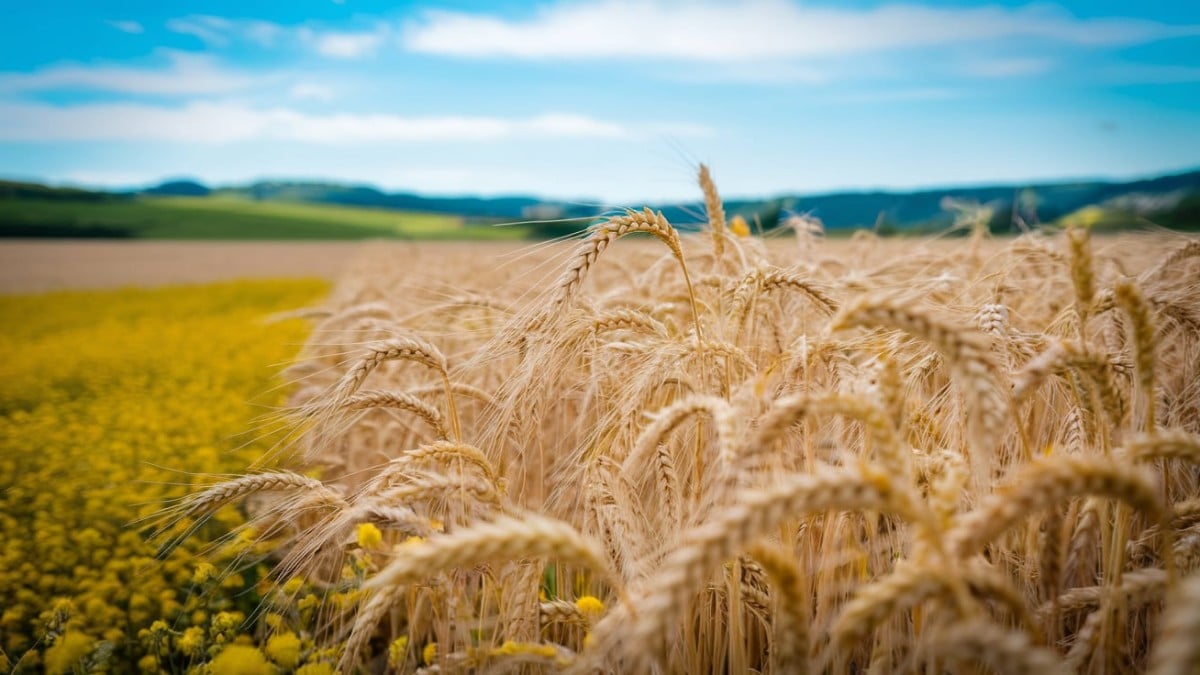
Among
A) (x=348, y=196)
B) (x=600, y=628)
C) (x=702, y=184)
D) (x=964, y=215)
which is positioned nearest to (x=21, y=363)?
(x=702, y=184)

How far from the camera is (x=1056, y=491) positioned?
0.95 m

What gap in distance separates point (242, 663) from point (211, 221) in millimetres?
66560

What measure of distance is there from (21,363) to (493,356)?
9.73 metres

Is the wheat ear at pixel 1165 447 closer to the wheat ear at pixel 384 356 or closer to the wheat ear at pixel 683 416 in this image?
the wheat ear at pixel 683 416

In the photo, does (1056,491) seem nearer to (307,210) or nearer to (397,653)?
(397,653)

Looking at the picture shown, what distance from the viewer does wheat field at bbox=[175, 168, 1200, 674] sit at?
39.2 inches

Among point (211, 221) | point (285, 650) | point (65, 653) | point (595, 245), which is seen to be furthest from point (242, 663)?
point (211, 221)

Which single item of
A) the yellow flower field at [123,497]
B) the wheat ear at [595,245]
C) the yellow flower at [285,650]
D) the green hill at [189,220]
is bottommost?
the yellow flower field at [123,497]

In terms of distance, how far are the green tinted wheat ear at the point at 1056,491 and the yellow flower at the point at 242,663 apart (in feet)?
5.18

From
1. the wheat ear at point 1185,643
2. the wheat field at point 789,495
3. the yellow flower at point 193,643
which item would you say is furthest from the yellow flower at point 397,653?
the wheat ear at point 1185,643

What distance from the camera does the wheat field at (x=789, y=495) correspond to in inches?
39.2

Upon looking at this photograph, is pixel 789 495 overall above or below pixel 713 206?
below

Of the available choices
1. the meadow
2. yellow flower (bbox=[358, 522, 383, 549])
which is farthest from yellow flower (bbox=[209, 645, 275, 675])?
yellow flower (bbox=[358, 522, 383, 549])

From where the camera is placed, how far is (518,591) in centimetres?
183
